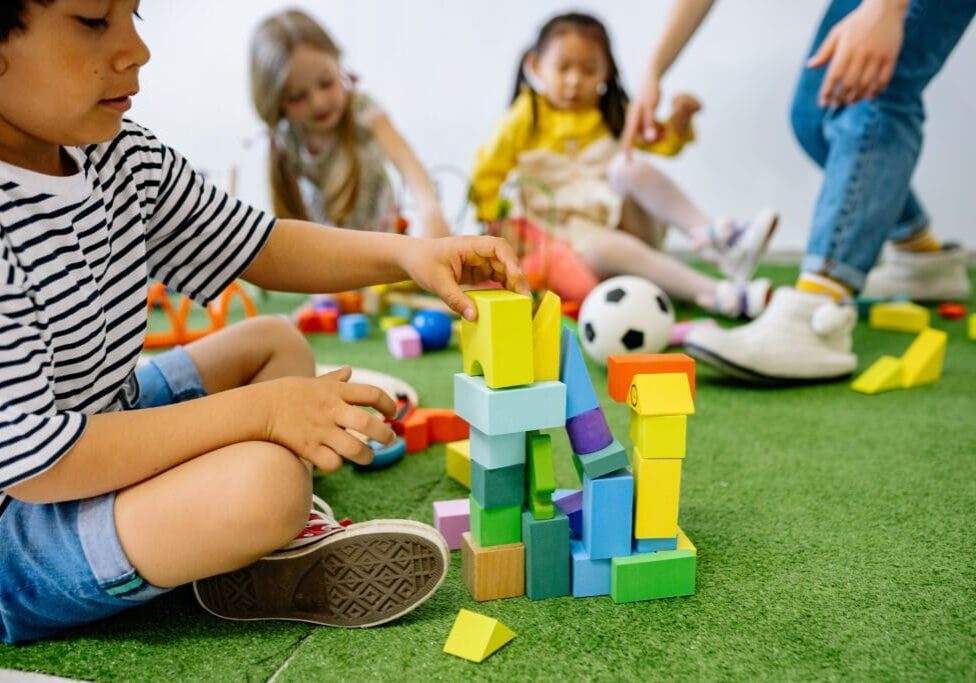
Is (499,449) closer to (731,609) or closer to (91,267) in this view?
(731,609)

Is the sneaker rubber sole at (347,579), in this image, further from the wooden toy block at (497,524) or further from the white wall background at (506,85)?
the white wall background at (506,85)

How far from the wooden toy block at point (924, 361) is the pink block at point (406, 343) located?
34.1 inches

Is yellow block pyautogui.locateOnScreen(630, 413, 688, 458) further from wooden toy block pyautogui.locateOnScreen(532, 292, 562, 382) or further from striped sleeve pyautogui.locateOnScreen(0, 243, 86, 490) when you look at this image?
striped sleeve pyautogui.locateOnScreen(0, 243, 86, 490)

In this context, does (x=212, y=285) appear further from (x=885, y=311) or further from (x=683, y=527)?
(x=885, y=311)

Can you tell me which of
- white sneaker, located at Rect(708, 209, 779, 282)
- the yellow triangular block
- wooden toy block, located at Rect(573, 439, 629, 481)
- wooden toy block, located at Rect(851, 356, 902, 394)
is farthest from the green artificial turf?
white sneaker, located at Rect(708, 209, 779, 282)

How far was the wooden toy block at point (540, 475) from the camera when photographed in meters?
0.68

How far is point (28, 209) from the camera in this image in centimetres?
62

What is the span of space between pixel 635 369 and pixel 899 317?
1244mm

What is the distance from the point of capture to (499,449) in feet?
2.21

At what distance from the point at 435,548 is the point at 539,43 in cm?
177

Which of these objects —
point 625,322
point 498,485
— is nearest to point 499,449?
point 498,485

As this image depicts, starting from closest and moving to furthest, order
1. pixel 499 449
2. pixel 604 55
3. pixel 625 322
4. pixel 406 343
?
pixel 499 449 → pixel 625 322 → pixel 406 343 → pixel 604 55

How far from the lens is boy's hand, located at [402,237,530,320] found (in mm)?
710

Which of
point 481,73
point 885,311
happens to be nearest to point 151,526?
point 885,311
